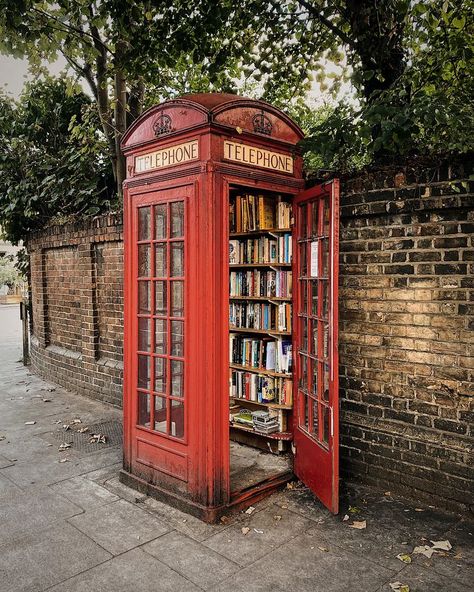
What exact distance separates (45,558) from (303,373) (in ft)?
8.82

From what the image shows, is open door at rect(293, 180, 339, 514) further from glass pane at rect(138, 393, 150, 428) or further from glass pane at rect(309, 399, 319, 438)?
glass pane at rect(138, 393, 150, 428)

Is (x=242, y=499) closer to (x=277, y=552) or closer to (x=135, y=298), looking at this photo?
(x=277, y=552)

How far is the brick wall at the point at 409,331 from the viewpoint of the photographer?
13.1ft

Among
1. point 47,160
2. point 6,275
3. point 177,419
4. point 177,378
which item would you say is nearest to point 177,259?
point 177,378

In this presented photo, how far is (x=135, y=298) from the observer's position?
474cm

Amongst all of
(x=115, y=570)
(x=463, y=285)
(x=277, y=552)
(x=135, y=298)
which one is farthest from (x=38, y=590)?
(x=463, y=285)

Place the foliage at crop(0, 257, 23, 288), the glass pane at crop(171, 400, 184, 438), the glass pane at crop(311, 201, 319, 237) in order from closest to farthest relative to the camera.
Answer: the glass pane at crop(171, 400, 184, 438), the glass pane at crop(311, 201, 319, 237), the foliage at crop(0, 257, 23, 288)

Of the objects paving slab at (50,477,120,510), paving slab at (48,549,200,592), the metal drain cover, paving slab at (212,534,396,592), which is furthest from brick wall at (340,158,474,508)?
the metal drain cover

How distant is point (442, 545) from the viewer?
11.9ft

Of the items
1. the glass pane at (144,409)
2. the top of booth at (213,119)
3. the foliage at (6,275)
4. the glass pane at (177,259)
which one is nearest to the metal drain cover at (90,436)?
the glass pane at (144,409)

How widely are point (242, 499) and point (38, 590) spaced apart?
5.77 feet

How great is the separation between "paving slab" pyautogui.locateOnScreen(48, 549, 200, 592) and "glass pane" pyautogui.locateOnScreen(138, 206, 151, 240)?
271 centimetres

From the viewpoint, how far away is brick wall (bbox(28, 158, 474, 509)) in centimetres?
399

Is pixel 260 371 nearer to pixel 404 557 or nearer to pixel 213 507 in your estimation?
pixel 213 507
